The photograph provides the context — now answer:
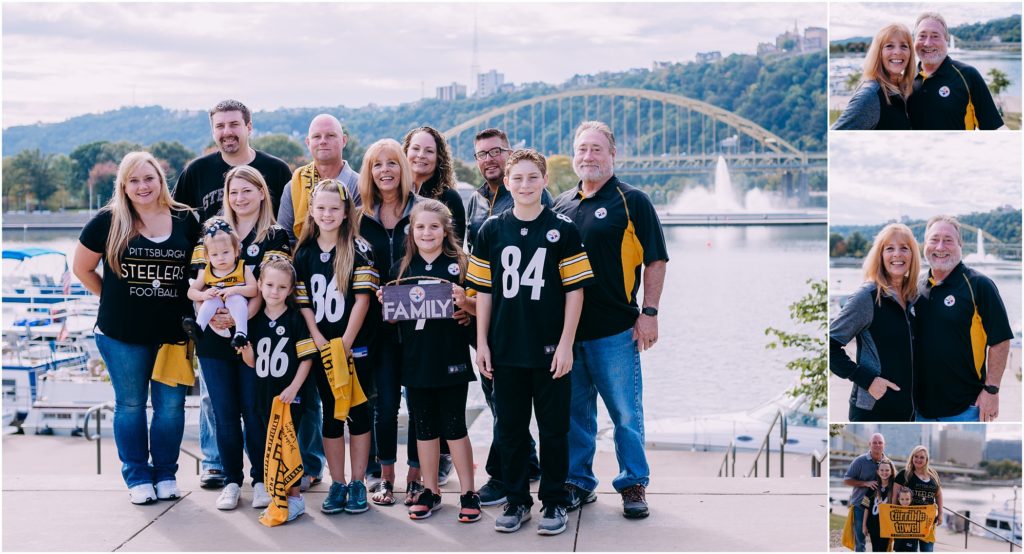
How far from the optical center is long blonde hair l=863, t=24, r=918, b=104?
339 cm

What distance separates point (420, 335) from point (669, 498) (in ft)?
4.55

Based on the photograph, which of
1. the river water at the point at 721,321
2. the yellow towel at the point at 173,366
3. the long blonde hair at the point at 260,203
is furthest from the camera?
the river water at the point at 721,321

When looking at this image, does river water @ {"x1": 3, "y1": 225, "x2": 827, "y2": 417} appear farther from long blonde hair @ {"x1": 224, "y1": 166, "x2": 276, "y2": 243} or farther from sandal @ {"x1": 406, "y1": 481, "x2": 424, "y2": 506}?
long blonde hair @ {"x1": 224, "y1": 166, "x2": 276, "y2": 243}

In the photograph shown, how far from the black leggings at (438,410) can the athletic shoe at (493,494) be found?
34cm

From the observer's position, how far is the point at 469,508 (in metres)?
4.05

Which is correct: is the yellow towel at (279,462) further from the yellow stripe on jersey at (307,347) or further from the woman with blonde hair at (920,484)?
the woman with blonde hair at (920,484)

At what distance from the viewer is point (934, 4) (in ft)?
11.2

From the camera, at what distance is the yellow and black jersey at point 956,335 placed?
3.36m

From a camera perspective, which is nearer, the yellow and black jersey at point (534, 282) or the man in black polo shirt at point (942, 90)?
the man in black polo shirt at point (942, 90)

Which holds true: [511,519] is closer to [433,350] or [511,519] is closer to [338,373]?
[433,350]

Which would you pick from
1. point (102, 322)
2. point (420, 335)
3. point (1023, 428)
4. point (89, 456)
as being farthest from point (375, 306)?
point (89, 456)

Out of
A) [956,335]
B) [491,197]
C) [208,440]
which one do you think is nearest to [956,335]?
[956,335]

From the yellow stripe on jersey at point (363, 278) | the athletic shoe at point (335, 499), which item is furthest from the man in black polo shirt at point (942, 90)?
the athletic shoe at point (335, 499)

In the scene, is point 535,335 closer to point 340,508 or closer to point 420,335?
point 420,335
